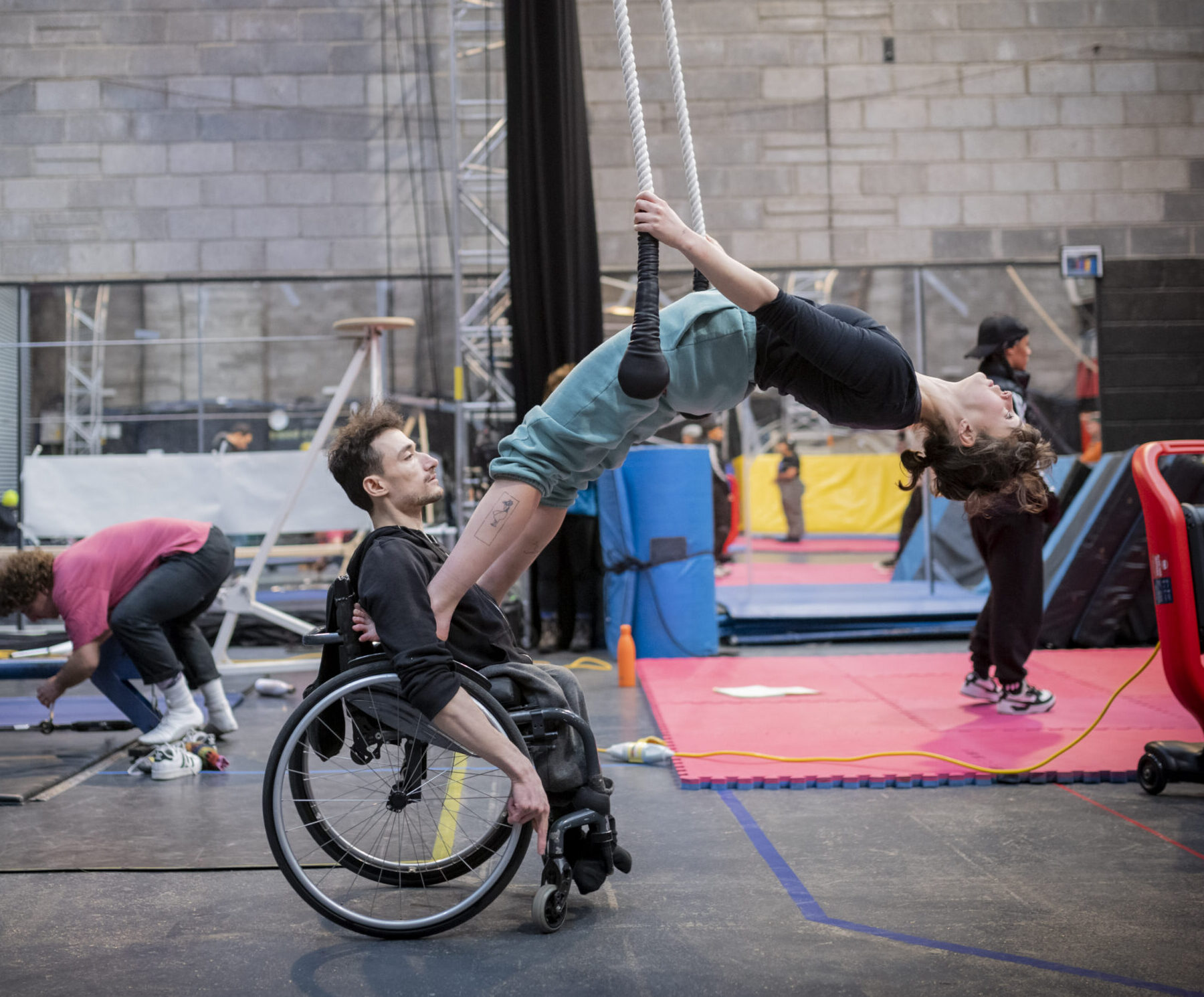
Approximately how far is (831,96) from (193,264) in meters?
5.08

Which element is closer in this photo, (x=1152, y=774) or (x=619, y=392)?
(x=619, y=392)

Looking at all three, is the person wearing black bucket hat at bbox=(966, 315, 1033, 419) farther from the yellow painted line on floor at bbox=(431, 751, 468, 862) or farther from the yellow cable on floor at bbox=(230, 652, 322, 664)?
the yellow cable on floor at bbox=(230, 652, 322, 664)

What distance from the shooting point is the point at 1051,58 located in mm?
8406

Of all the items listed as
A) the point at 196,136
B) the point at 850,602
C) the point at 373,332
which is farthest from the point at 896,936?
the point at 196,136

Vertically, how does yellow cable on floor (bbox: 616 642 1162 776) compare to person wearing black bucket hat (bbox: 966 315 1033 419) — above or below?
below

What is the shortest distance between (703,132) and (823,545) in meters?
4.54

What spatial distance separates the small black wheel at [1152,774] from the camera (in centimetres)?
289

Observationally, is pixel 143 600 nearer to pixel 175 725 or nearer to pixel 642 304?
pixel 175 725

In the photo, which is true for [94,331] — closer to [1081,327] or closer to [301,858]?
[301,858]

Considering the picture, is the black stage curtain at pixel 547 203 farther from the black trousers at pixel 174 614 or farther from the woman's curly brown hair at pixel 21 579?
the woman's curly brown hair at pixel 21 579

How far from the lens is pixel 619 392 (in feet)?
6.84

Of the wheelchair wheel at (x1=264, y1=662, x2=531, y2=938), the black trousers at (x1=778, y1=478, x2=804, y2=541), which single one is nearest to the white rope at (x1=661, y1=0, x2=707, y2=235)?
the wheelchair wheel at (x1=264, y1=662, x2=531, y2=938)

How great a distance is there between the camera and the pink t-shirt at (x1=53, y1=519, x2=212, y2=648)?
3.46 m

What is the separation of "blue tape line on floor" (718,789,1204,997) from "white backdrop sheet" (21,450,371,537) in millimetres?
3780
